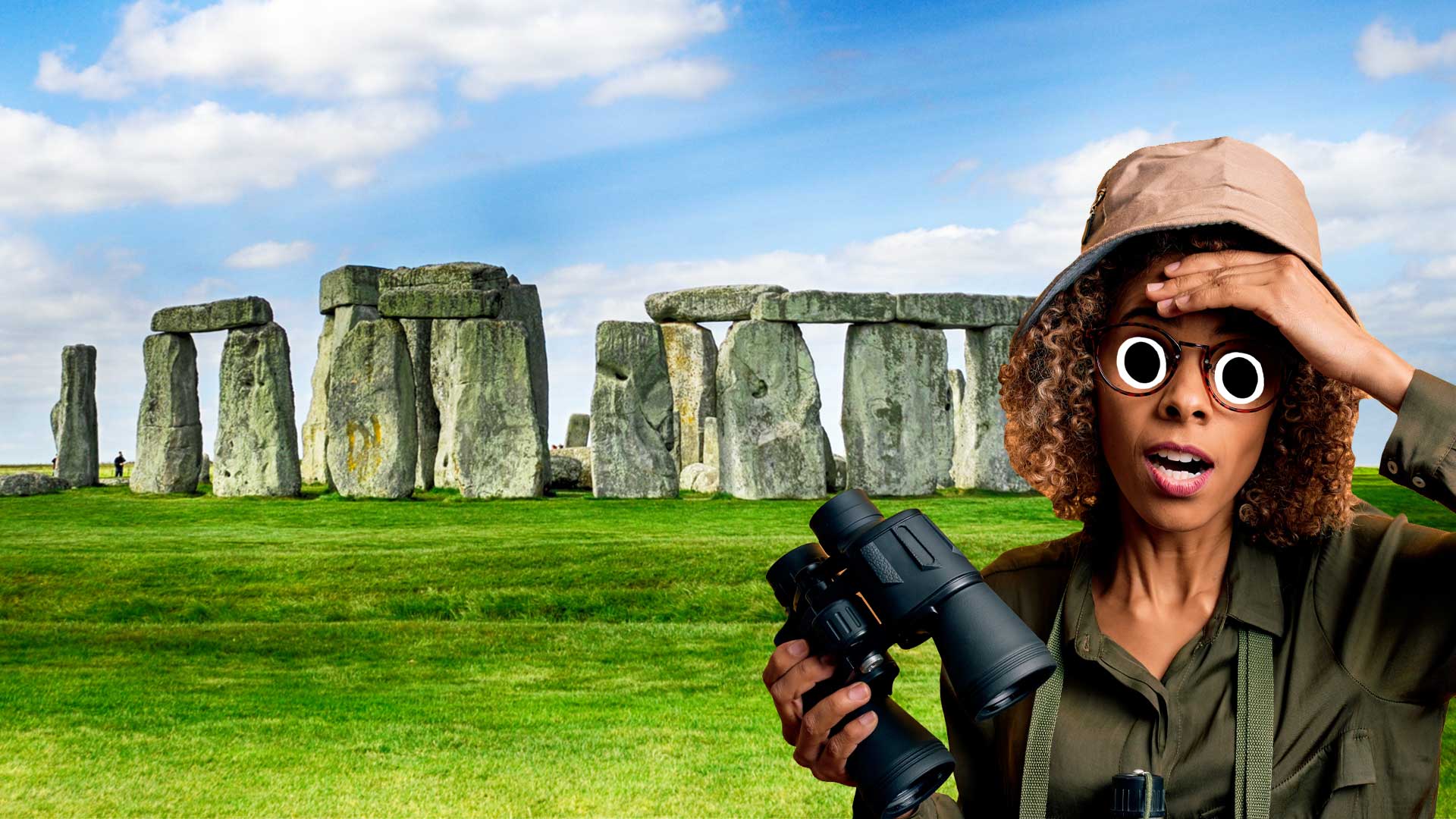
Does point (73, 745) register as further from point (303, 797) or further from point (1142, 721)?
point (1142, 721)

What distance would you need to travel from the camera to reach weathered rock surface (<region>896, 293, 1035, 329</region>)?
16328 mm

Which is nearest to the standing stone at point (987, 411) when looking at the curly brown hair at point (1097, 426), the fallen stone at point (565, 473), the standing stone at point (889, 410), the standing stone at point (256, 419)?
the standing stone at point (889, 410)

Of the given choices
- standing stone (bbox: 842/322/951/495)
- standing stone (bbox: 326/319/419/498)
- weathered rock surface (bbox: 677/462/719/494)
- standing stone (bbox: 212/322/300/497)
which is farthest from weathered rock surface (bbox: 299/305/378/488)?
standing stone (bbox: 842/322/951/495)

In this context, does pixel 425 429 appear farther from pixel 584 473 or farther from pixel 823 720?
pixel 823 720

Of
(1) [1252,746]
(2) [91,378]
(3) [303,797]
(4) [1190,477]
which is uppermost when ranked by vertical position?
(2) [91,378]

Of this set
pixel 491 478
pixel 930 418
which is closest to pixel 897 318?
pixel 930 418

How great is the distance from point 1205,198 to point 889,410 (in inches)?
571

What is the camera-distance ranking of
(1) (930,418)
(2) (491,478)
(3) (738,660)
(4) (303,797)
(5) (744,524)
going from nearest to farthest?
(4) (303,797), (3) (738,660), (5) (744,524), (2) (491,478), (1) (930,418)

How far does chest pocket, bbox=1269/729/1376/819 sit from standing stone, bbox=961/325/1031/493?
15.4 meters

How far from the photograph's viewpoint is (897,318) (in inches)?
641

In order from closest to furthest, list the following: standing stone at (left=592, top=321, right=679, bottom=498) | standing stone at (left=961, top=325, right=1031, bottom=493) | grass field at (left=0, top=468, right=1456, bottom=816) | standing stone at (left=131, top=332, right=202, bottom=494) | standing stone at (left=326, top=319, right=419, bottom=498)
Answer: grass field at (left=0, top=468, right=1456, bottom=816), standing stone at (left=592, top=321, right=679, bottom=498), standing stone at (left=326, top=319, right=419, bottom=498), standing stone at (left=131, top=332, right=202, bottom=494), standing stone at (left=961, top=325, right=1031, bottom=493)

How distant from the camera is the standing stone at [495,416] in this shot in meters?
14.5

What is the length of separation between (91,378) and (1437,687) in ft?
67.7

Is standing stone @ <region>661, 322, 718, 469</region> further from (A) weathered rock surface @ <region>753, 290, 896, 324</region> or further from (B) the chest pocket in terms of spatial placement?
(B) the chest pocket
